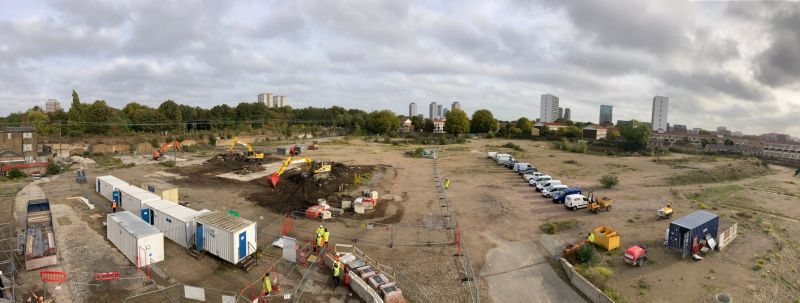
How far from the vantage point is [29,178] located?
37.5m

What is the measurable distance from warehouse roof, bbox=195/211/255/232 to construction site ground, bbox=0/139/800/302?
1634 mm

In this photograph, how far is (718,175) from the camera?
44.6 meters

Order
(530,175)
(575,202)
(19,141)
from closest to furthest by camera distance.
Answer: (575,202), (530,175), (19,141)

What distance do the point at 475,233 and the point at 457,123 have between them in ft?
271

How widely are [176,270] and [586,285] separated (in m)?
16.9

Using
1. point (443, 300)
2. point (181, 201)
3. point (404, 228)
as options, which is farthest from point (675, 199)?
point (181, 201)

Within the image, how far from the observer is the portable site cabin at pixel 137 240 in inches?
670

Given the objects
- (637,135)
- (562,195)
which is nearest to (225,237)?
(562,195)

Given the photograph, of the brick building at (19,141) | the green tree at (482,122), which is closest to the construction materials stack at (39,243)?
the brick building at (19,141)

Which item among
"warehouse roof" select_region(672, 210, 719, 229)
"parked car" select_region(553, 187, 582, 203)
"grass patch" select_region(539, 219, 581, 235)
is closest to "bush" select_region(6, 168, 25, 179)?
"grass patch" select_region(539, 219, 581, 235)

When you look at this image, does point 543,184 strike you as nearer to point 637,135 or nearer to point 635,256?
point 635,256

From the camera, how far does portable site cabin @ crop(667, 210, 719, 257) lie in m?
19.2

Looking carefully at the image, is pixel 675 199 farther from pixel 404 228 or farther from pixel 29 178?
pixel 29 178

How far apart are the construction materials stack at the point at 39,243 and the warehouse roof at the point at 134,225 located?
2474 mm
